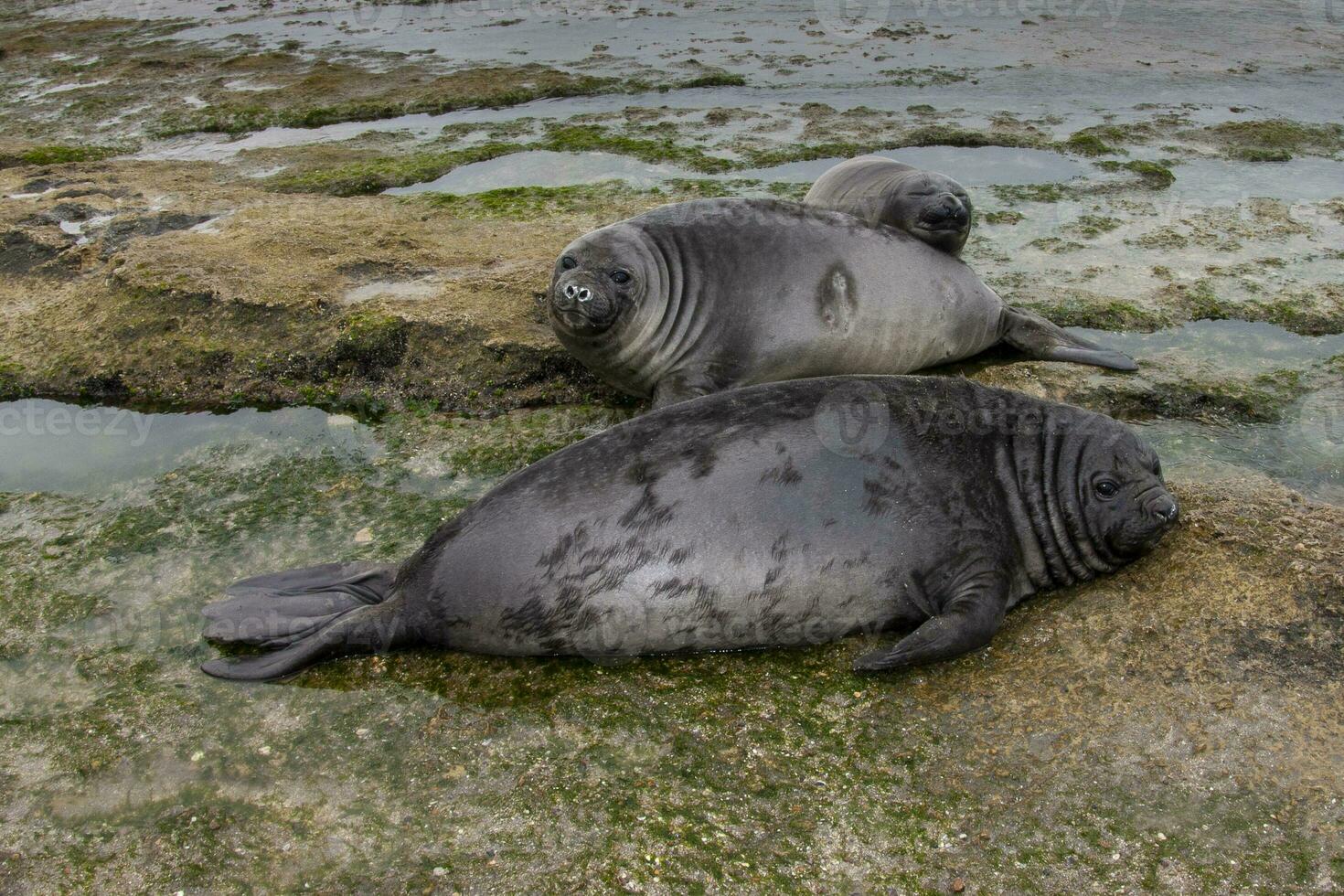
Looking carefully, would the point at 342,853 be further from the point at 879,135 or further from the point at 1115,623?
the point at 879,135

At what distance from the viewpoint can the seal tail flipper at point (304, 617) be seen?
3357 mm

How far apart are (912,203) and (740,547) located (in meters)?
2.65

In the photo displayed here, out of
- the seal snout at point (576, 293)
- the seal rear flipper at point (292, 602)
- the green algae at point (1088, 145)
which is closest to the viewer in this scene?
the seal rear flipper at point (292, 602)

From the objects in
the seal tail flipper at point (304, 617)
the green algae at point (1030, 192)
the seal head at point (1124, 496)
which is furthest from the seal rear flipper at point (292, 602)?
the green algae at point (1030, 192)

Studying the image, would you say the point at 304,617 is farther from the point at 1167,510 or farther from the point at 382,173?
the point at 382,173

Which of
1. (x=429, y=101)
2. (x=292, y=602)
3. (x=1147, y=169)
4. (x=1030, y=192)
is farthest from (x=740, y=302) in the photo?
(x=429, y=101)

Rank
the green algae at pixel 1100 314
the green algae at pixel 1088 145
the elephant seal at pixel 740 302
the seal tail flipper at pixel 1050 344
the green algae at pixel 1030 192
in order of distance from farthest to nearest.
A: the green algae at pixel 1088 145 < the green algae at pixel 1030 192 < the green algae at pixel 1100 314 < the seal tail flipper at pixel 1050 344 < the elephant seal at pixel 740 302

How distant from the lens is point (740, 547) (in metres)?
3.41

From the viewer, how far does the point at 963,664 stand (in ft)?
11.0

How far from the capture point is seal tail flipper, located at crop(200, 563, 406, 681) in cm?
336

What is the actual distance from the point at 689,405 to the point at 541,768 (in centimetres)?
134

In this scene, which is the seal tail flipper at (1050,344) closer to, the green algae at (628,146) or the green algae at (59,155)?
the green algae at (628,146)

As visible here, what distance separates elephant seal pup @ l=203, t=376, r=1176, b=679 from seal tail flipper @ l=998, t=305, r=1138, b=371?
4.82ft

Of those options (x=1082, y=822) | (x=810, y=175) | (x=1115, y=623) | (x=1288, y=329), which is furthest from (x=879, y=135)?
(x=1082, y=822)
